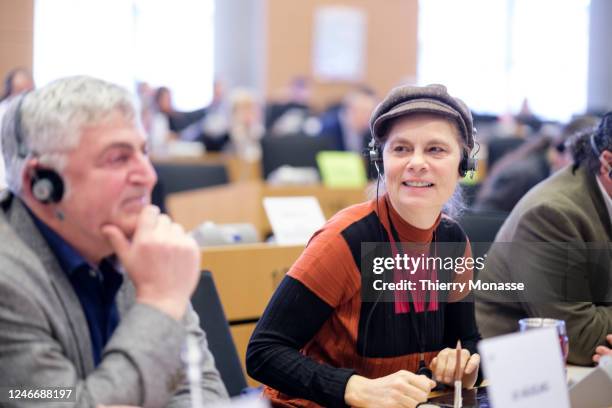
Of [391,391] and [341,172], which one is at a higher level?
[391,391]

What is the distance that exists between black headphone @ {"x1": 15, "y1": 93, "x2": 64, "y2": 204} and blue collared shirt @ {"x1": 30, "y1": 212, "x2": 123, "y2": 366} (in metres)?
0.06

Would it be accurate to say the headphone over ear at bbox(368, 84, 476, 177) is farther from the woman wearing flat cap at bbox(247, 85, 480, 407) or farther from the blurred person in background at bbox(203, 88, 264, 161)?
the blurred person in background at bbox(203, 88, 264, 161)

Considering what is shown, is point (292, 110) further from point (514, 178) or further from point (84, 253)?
point (84, 253)

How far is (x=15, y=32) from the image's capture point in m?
2.21

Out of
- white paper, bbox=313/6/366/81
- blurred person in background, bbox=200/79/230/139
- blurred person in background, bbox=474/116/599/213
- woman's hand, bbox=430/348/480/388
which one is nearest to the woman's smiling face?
woman's hand, bbox=430/348/480/388

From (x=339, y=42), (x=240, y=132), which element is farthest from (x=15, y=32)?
(x=339, y=42)

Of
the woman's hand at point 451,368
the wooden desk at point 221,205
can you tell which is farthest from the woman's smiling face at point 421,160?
the wooden desk at point 221,205

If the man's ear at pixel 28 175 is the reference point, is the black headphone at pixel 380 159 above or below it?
below

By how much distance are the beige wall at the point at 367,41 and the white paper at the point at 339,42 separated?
0.28ft

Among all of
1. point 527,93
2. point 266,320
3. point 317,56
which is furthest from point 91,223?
point 527,93

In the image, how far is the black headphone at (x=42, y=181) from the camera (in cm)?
121

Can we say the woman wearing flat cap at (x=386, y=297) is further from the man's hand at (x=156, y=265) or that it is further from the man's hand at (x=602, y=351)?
the man's hand at (x=156, y=265)

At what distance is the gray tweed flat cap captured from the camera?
1.71 m

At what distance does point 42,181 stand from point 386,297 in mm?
745
